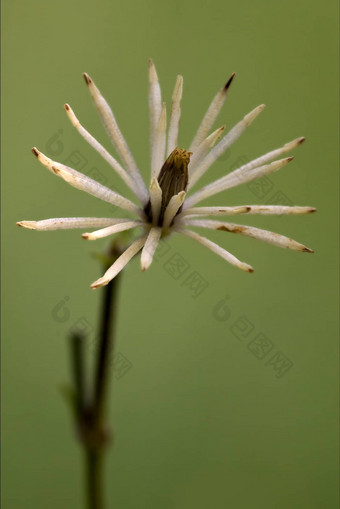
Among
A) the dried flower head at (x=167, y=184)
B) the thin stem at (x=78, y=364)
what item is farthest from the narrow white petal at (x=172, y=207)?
the thin stem at (x=78, y=364)

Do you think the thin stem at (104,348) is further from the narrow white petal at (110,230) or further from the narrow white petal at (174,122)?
the narrow white petal at (174,122)

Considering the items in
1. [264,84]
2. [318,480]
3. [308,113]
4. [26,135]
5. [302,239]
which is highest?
[26,135]

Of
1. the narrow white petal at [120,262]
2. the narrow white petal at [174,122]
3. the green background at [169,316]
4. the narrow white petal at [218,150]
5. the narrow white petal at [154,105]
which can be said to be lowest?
the green background at [169,316]

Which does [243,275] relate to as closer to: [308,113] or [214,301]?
[214,301]

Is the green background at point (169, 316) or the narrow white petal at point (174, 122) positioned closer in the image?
the narrow white petal at point (174, 122)

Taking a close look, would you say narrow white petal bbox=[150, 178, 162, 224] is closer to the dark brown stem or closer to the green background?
the dark brown stem

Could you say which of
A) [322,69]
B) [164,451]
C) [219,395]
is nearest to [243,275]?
[219,395]
